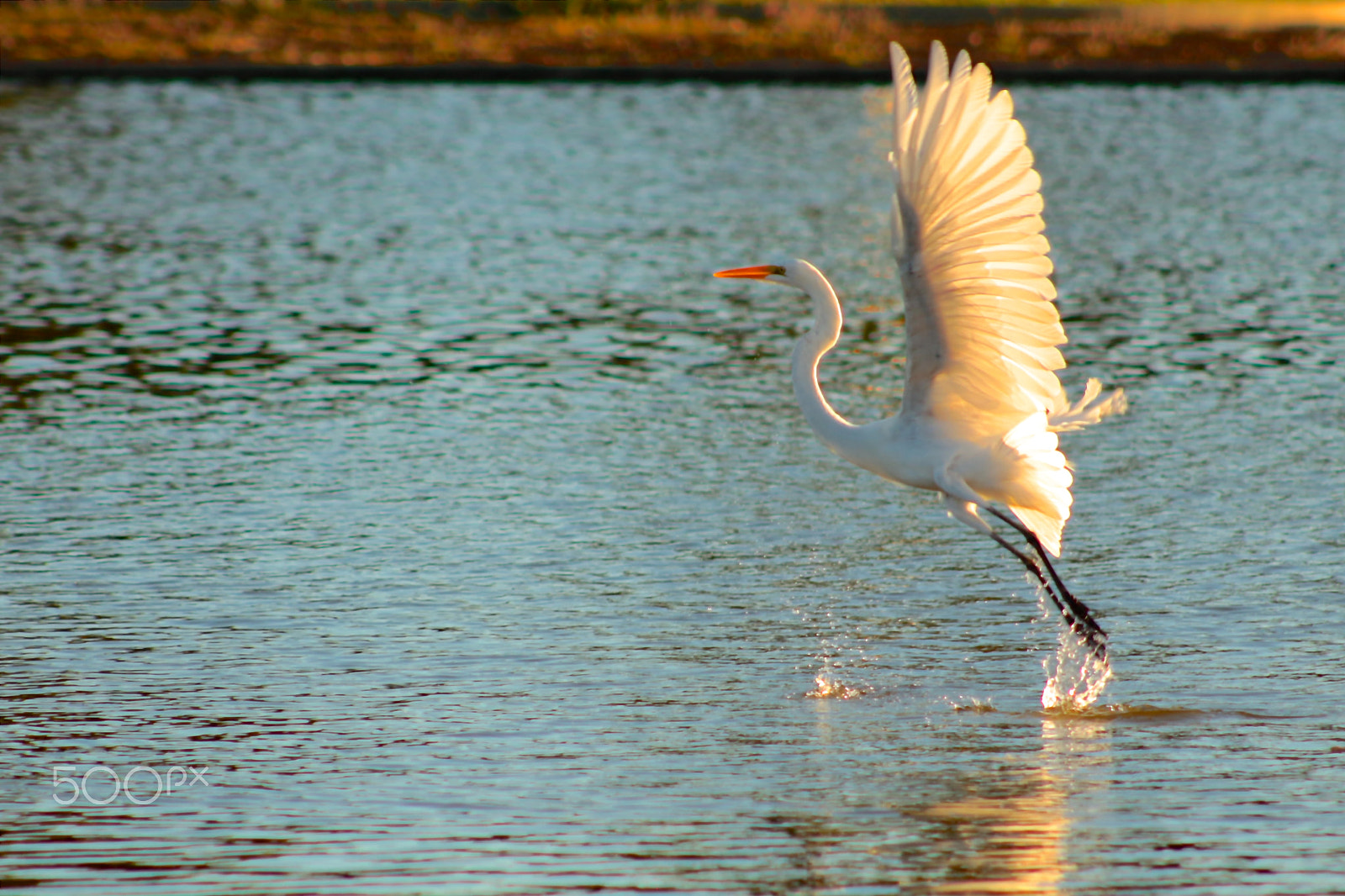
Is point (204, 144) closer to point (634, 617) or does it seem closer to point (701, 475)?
point (701, 475)

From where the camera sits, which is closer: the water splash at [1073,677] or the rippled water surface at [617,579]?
the rippled water surface at [617,579]

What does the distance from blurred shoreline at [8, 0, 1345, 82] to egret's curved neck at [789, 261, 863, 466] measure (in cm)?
2118

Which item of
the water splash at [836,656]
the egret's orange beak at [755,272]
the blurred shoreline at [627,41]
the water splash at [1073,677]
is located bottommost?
the blurred shoreline at [627,41]

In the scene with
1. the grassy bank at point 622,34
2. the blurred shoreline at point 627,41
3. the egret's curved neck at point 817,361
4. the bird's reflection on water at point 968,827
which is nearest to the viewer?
the bird's reflection on water at point 968,827

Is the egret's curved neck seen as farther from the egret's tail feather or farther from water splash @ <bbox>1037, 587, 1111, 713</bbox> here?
water splash @ <bbox>1037, 587, 1111, 713</bbox>

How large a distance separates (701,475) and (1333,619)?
3.32 metres

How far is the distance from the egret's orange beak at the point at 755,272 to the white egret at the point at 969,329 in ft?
0.05

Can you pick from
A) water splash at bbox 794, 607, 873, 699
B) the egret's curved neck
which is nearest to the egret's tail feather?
the egret's curved neck

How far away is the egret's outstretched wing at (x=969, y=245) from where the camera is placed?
6.26 m
